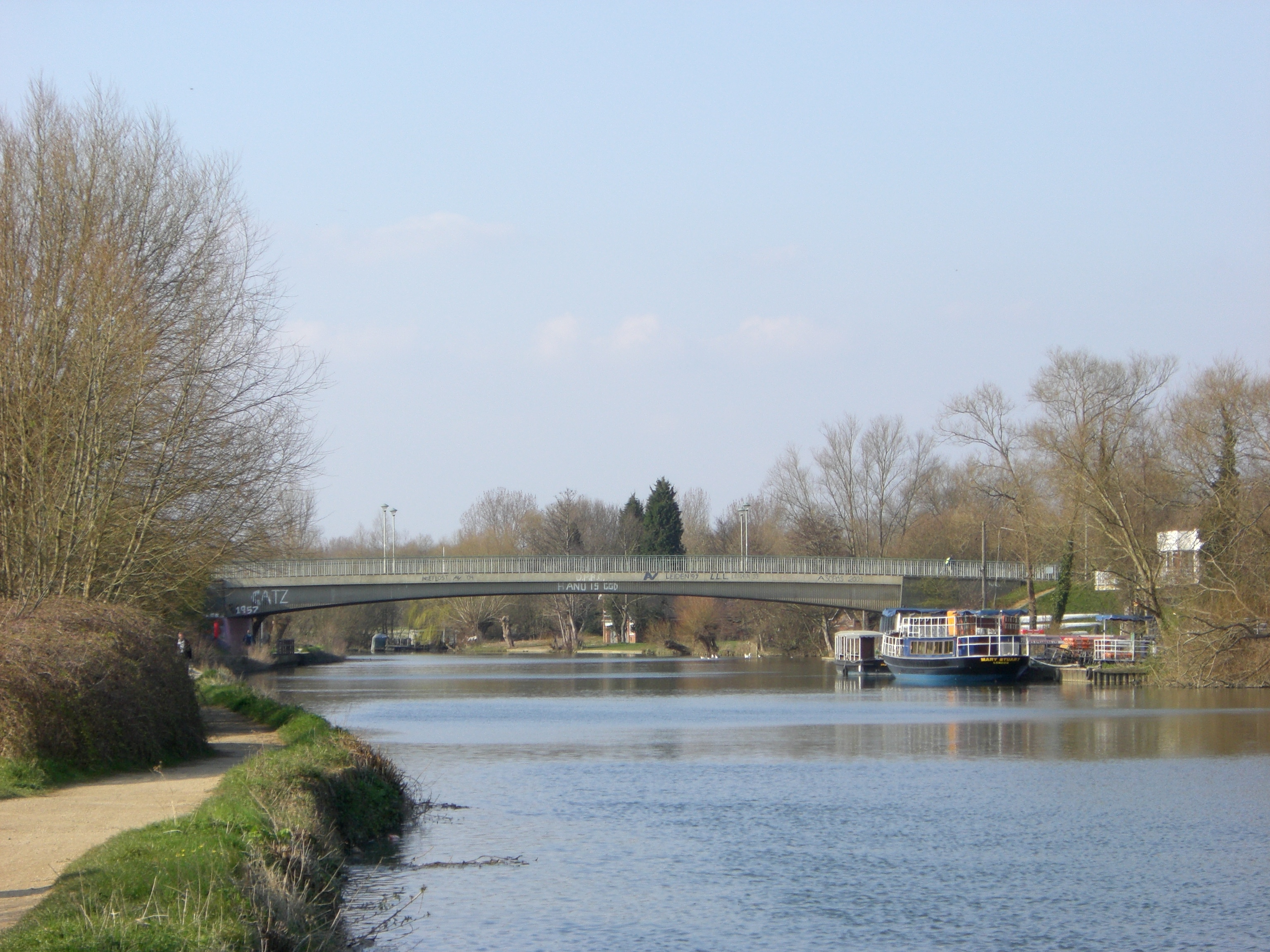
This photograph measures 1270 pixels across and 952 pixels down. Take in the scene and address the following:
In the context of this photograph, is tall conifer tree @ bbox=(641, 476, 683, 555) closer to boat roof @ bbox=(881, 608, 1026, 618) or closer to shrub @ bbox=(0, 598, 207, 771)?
boat roof @ bbox=(881, 608, 1026, 618)

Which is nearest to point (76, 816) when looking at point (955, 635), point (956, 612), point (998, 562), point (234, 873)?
point (234, 873)

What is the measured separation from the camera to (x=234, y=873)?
12297mm

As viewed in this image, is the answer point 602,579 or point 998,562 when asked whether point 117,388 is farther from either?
point 998,562

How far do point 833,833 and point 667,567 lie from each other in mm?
58718

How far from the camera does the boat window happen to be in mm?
71688

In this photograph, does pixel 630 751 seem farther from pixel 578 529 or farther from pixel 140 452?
pixel 578 529

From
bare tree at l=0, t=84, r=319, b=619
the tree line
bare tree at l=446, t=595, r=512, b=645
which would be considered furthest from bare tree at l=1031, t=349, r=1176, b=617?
bare tree at l=446, t=595, r=512, b=645

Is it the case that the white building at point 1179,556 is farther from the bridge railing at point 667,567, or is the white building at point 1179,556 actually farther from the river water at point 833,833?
the bridge railing at point 667,567

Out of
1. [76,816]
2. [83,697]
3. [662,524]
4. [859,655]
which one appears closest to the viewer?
[76,816]

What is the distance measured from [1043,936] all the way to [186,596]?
23842 millimetres

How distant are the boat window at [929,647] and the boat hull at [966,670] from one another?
7.93ft

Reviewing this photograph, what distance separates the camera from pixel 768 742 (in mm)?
36781

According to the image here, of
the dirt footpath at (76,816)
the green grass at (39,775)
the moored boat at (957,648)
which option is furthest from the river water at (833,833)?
the moored boat at (957,648)

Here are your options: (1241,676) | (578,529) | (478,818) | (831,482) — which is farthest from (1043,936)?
(578,529)
